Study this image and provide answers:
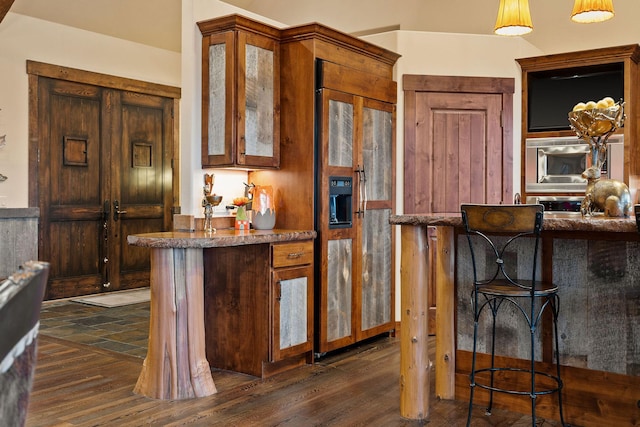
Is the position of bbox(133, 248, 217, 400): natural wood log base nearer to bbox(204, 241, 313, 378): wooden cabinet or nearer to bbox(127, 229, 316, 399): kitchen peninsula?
bbox(127, 229, 316, 399): kitchen peninsula

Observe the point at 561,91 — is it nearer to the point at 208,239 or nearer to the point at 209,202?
the point at 209,202

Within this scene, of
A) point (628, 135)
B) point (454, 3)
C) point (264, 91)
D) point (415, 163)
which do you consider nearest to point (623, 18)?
point (628, 135)

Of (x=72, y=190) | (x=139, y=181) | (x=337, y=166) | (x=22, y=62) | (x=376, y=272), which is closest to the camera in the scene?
(x=337, y=166)

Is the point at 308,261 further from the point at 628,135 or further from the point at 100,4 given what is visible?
the point at 100,4

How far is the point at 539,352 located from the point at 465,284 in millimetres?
494

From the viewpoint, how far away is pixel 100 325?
5270 millimetres

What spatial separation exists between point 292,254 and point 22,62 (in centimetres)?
381

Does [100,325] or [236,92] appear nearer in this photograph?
[236,92]

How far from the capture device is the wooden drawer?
3.83 metres

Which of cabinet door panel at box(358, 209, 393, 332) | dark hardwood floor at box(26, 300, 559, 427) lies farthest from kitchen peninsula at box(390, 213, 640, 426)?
cabinet door panel at box(358, 209, 393, 332)

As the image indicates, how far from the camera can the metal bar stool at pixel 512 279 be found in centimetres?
261

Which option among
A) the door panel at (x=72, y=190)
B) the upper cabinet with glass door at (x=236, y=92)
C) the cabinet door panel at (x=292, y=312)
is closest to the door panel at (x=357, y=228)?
the cabinet door panel at (x=292, y=312)

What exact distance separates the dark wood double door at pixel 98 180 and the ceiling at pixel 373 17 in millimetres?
693

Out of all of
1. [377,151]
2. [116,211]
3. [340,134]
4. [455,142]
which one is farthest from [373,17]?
[116,211]
